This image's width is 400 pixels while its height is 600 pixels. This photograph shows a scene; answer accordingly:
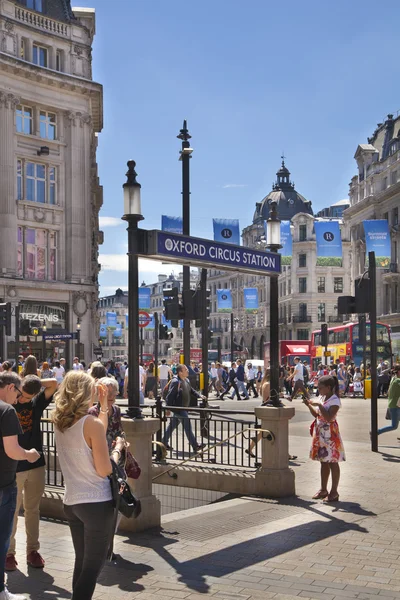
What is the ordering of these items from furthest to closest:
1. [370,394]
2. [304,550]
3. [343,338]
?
1. [343,338]
2. [370,394]
3. [304,550]

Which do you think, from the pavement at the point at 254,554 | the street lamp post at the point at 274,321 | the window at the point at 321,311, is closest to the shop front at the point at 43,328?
the street lamp post at the point at 274,321

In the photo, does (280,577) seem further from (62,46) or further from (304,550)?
(62,46)

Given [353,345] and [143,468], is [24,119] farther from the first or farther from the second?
[143,468]

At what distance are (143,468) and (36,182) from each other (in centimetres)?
3802

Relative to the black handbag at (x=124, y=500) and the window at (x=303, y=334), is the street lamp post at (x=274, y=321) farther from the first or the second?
the window at (x=303, y=334)

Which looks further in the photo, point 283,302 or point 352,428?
point 283,302

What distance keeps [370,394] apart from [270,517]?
6701 mm

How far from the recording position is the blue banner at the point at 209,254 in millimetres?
9469

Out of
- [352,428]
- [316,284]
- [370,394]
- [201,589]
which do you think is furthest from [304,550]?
[316,284]

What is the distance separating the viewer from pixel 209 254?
1034 centimetres

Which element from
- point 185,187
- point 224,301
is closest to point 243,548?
point 185,187

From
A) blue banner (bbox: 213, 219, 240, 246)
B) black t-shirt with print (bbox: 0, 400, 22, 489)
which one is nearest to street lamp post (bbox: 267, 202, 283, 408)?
black t-shirt with print (bbox: 0, 400, 22, 489)

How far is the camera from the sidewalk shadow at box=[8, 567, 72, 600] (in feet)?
21.7

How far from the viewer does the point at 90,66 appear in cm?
4859
